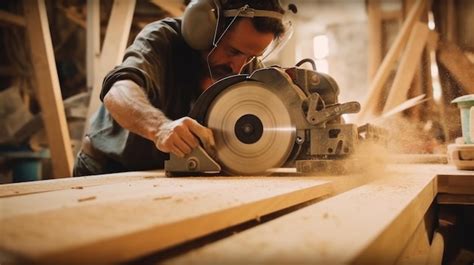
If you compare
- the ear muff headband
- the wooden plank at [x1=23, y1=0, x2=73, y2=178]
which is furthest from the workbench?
the wooden plank at [x1=23, y1=0, x2=73, y2=178]

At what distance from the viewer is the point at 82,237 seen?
20.9 inches

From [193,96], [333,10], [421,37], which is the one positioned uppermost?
[333,10]

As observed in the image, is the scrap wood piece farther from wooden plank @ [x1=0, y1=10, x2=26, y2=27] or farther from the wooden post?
wooden plank @ [x1=0, y1=10, x2=26, y2=27]

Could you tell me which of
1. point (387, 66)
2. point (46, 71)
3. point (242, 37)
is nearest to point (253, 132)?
point (242, 37)

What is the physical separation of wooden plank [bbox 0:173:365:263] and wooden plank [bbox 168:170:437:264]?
0.16 feet

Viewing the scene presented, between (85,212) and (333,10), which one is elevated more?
(333,10)

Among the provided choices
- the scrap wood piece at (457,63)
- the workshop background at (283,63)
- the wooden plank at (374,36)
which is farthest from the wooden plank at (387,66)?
the wooden plank at (374,36)

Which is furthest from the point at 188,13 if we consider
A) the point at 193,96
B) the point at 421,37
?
the point at 421,37

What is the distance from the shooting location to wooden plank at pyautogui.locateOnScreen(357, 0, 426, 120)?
12.8ft

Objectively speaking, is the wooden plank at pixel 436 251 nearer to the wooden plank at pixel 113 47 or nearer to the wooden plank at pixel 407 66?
the wooden plank at pixel 407 66

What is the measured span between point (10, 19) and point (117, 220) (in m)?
5.07

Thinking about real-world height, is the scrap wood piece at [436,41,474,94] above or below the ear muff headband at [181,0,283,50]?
above

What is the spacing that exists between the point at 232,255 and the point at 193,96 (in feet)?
6.42

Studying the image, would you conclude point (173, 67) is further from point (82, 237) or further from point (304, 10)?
point (304, 10)
